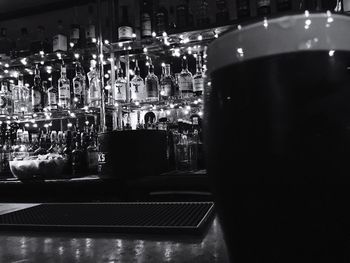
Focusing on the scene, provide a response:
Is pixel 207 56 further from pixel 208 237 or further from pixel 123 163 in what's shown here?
pixel 123 163

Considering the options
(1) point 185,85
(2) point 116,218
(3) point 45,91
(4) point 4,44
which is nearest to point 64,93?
(3) point 45,91

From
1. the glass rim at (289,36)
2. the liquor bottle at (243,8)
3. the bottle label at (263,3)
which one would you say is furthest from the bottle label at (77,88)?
the glass rim at (289,36)

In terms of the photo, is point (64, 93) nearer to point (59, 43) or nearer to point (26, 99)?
point (59, 43)

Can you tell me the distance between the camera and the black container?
1396 mm

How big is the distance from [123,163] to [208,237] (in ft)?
3.33

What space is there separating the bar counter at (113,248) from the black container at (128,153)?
92cm

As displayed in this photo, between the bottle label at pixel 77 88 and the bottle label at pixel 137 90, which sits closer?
the bottle label at pixel 137 90

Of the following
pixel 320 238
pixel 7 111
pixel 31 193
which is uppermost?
pixel 7 111

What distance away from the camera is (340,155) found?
0.71ft

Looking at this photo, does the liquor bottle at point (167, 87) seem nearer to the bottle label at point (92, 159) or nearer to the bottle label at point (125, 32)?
the bottle label at point (125, 32)

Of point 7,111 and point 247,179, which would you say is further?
point 7,111

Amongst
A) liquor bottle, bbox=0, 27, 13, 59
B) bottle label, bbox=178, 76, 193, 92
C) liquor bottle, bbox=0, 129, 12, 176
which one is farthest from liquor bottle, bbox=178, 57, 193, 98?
liquor bottle, bbox=0, 27, 13, 59

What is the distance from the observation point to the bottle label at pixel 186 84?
2324mm

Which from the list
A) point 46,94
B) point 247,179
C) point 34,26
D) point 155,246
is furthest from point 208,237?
point 34,26
